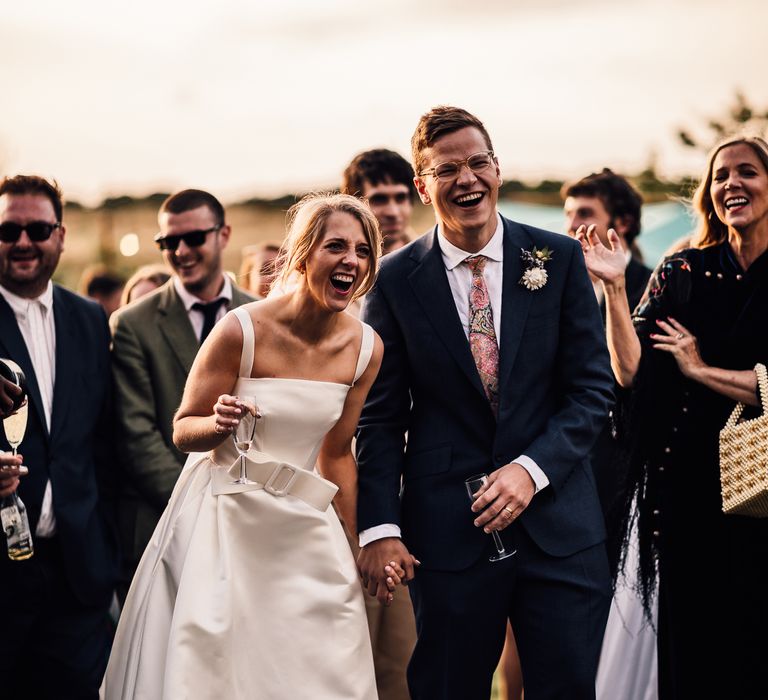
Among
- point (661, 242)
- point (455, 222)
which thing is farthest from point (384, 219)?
point (661, 242)

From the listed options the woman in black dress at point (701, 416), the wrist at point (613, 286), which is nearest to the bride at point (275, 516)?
the wrist at point (613, 286)

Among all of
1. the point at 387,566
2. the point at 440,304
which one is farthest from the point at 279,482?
the point at 440,304

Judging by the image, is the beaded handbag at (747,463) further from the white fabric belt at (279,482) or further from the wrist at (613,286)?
the white fabric belt at (279,482)

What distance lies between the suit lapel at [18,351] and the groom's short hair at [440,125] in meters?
1.98

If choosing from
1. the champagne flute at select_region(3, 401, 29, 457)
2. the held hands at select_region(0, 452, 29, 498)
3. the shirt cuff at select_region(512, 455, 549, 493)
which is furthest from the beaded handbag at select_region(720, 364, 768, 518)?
the champagne flute at select_region(3, 401, 29, 457)

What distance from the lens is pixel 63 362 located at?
17.0 ft

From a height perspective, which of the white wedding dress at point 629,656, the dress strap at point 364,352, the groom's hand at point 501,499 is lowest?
the white wedding dress at point 629,656

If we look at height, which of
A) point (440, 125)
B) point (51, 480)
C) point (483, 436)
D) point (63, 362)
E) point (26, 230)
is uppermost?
point (440, 125)

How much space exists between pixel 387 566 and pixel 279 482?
1.71 feet

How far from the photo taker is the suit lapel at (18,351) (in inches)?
197

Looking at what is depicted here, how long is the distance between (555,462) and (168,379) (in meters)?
2.34

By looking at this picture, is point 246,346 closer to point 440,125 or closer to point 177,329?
point 440,125

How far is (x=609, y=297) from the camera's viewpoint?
4.79 m

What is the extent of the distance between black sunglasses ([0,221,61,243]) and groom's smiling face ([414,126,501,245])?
1.92m
